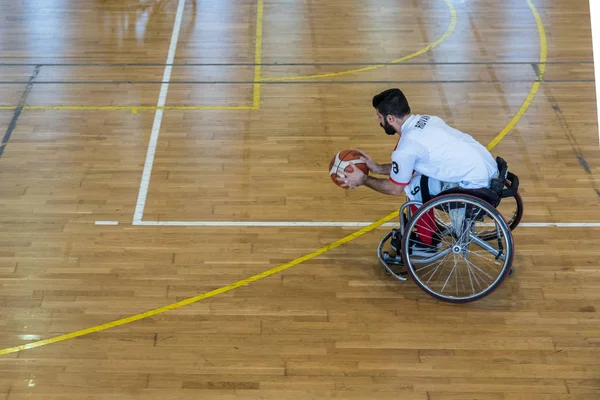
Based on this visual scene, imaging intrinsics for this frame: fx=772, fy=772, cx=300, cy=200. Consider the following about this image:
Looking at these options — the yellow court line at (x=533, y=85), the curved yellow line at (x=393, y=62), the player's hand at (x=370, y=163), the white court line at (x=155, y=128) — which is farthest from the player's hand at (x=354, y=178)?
the curved yellow line at (x=393, y=62)

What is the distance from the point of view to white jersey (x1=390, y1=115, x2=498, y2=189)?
6.49m

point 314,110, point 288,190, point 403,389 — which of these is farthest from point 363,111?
point 403,389

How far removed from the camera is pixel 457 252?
6.73 m

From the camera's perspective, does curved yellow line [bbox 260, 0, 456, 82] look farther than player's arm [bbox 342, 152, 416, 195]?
Yes

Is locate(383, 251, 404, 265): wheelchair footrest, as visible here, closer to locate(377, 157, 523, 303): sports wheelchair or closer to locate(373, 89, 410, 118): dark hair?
locate(377, 157, 523, 303): sports wheelchair

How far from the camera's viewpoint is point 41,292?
6.91 m

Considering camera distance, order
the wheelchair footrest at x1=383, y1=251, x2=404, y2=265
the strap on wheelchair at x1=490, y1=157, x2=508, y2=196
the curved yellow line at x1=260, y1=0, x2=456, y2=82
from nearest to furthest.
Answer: the strap on wheelchair at x1=490, y1=157, x2=508, y2=196 < the wheelchair footrest at x1=383, y1=251, x2=404, y2=265 < the curved yellow line at x1=260, y1=0, x2=456, y2=82

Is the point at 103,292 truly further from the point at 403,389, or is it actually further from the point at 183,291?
the point at 403,389

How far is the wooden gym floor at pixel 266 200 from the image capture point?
248 inches

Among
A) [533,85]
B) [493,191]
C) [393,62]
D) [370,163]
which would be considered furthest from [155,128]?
[533,85]

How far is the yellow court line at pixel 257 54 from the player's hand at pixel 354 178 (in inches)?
120

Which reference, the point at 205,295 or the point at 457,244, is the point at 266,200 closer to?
the point at 205,295

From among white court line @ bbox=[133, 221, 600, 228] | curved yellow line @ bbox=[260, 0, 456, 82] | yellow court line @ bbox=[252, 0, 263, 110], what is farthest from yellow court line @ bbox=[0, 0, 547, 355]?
curved yellow line @ bbox=[260, 0, 456, 82]

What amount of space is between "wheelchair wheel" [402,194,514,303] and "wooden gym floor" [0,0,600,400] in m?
0.20
